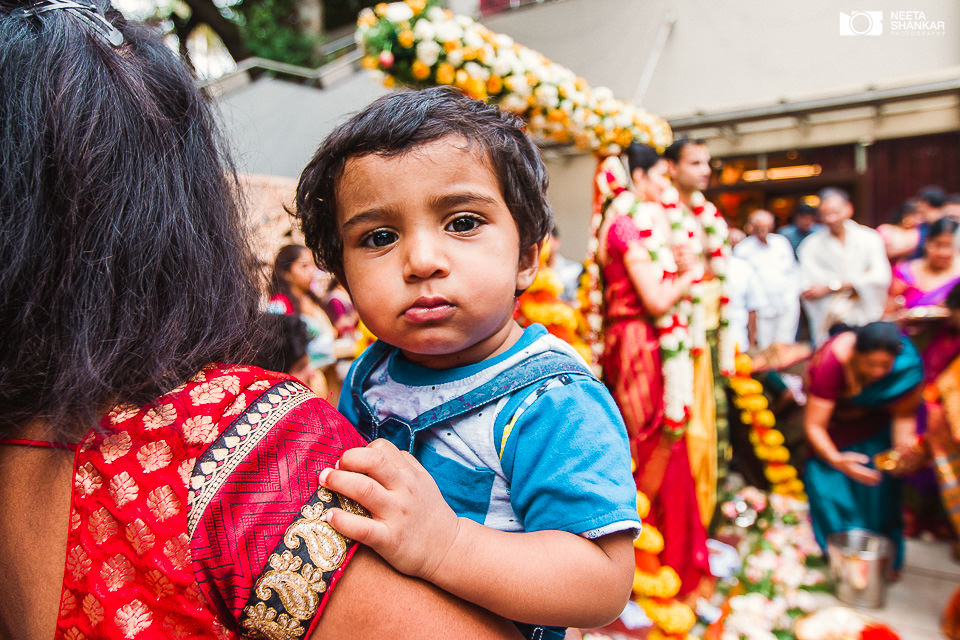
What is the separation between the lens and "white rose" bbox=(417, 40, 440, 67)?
256cm

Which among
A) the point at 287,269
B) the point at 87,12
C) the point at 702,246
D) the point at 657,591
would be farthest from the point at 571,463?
the point at 287,269

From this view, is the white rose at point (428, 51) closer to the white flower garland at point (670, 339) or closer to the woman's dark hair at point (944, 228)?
the white flower garland at point (670, 339)

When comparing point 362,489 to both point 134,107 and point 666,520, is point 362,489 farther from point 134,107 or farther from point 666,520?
point 666,520

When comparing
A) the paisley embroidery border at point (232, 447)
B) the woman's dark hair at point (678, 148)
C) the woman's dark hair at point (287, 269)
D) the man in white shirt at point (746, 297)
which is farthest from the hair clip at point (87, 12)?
the man in white shirt at point (746, 297)

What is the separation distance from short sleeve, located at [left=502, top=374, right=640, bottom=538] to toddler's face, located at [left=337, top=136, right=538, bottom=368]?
0.59 ft

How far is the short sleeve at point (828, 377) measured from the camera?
3.76 meters

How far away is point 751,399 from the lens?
4434 millimetres

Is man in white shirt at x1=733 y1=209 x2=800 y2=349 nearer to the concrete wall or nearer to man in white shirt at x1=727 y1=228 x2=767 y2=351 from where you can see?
man in white shirt at x1=727 y1=228 x2=767 y2=351

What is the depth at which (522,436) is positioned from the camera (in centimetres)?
99

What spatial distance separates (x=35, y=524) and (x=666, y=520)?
124 inches

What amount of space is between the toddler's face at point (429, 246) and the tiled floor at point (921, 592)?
351 cm

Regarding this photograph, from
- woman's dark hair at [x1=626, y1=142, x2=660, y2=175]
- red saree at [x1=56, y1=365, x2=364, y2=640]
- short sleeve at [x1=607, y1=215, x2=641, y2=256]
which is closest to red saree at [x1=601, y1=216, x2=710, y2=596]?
short sleeve at [x1=607, y1=215, x2=641, y2=256]

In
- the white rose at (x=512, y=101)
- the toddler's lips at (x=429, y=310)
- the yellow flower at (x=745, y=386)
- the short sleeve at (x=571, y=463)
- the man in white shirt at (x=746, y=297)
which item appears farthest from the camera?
the man in white shirt at (x=746, y=297)

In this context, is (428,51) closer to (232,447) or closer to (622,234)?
(622,234)
